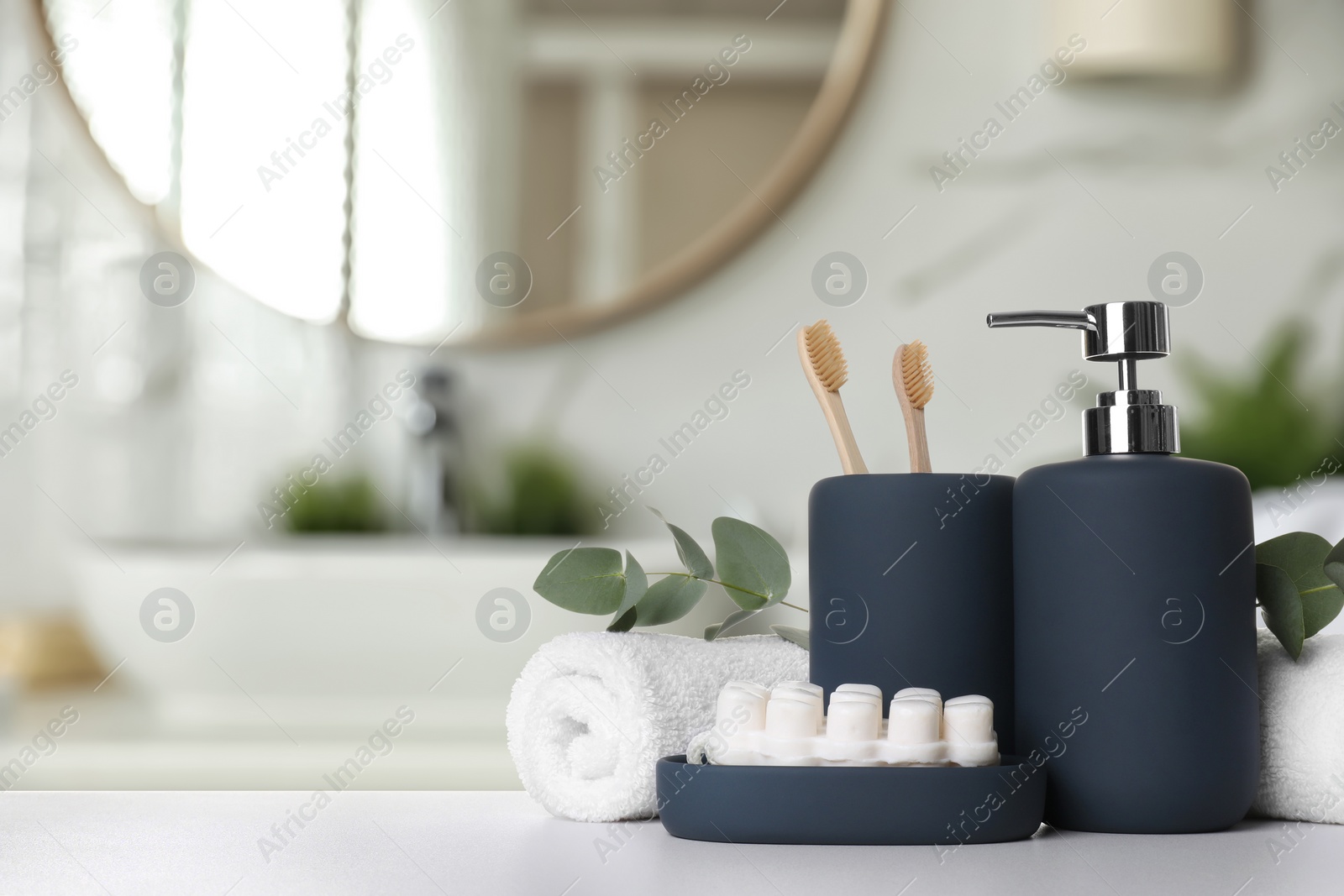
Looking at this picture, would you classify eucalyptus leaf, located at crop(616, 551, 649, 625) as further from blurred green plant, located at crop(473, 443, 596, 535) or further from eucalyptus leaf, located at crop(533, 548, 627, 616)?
blurred green plant, located at crop(473, 443, 596, 535)

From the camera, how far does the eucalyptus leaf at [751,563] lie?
1.59 feet

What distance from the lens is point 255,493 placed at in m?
1.32

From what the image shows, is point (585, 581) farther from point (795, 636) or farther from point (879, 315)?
point (879, 315)

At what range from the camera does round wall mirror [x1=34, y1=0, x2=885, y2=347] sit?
49.8 inches

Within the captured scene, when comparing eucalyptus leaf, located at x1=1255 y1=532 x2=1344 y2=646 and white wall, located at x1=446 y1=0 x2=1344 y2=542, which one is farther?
white wall, located at x1=446 y1=0 x2=1344 y2=542

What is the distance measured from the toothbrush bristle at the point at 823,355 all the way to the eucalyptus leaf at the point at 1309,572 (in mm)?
172

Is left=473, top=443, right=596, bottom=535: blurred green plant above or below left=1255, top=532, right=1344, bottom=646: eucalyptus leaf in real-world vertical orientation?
below

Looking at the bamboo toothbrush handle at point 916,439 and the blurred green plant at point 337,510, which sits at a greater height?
the bamboo toothbrush handle at point 916,439

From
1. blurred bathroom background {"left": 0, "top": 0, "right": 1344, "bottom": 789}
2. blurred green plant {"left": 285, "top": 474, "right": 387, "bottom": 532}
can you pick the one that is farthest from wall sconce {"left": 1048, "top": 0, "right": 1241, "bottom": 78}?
blurred green plant {"left": 285, "top": 474, "right": 387, "bottom": 532}

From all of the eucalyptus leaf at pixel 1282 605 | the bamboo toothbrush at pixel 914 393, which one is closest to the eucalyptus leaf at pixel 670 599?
the bamboo toothbrush at pixel 914 393

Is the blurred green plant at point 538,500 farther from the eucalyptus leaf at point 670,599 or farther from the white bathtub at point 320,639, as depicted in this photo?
the eucalyptus leaf at point 670,599

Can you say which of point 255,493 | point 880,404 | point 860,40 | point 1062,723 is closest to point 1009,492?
point 1062,723

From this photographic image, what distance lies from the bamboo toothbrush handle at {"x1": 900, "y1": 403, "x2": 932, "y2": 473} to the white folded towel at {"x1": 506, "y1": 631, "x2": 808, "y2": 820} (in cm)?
11

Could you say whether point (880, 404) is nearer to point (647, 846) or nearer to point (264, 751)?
point (264, 751)
